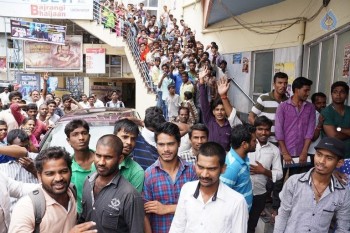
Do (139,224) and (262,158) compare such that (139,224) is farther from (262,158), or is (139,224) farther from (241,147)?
(262,158)

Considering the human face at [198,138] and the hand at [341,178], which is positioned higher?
the human face at [198,138]

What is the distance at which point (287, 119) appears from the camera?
381 centimetres

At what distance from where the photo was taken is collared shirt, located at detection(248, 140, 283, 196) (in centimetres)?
343

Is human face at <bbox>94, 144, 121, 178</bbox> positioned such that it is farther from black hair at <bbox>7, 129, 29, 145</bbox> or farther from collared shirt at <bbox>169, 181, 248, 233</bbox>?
black hair at <bbox>7, 129, 29, 145</bbox>

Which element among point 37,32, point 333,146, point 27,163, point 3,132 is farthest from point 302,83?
point 37,32

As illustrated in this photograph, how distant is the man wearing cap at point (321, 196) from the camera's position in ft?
7.54

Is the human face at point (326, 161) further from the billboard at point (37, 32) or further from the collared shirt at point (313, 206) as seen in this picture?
the billboard at point (37, 32)

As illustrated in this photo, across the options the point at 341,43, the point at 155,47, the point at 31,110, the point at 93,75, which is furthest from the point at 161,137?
the point at 93,75

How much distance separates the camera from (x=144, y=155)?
3.62 meters

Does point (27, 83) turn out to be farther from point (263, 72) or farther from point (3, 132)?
point (3, 132)

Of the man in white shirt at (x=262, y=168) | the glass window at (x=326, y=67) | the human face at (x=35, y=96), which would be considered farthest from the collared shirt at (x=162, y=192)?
the human face at (x=35, y=96)

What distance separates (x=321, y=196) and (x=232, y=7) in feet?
23.1

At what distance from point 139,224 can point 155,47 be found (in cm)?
1004

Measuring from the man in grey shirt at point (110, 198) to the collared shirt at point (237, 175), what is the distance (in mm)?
828
